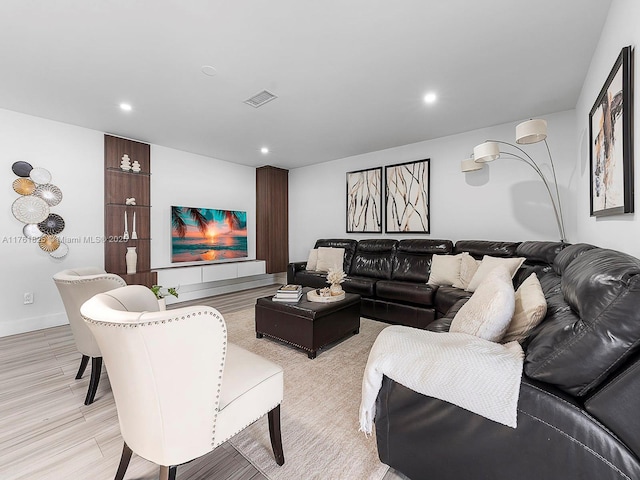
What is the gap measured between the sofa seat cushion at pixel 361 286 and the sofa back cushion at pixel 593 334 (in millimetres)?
2687

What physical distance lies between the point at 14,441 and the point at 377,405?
2.04 metres

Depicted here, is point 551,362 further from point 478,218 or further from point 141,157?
point 141,157

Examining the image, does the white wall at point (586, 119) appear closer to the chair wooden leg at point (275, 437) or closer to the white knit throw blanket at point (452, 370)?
the white knit throw blanket at point (452, 370)

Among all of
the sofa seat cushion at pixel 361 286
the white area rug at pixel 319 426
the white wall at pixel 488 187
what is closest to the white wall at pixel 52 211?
the white area rug at pixel 319 426

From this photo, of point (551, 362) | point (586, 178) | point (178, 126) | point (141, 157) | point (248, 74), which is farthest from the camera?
point (141, 157)

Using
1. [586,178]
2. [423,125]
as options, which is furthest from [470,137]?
[586,178]

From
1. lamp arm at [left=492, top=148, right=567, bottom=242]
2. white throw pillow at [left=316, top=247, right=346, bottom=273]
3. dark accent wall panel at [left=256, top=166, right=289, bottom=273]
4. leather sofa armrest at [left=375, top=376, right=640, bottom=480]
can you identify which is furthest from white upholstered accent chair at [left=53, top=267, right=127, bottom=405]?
lamp arm at [left=492, top=148, right=567, bottom=242]

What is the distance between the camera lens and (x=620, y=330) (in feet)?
2.69

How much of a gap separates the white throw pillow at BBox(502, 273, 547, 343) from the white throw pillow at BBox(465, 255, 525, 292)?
4.57 feet

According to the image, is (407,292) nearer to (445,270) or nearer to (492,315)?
(445,270)

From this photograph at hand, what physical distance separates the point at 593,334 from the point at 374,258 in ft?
11.6

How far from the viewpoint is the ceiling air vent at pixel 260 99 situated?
2774mm

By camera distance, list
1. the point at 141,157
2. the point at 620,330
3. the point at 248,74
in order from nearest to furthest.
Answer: the point at 620,330 < the point at 248,74 < the point at 141,157

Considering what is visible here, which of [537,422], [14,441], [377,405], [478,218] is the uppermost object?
[478,218]
